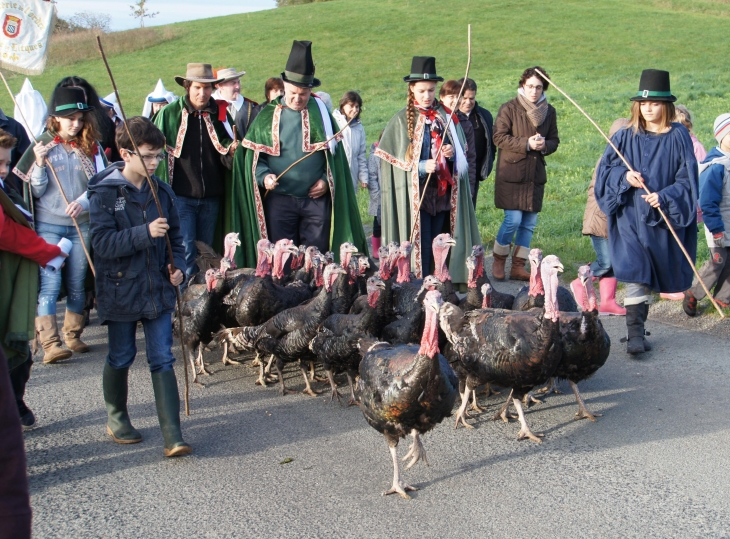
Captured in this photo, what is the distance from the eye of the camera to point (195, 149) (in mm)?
7727

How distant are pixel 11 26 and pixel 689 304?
712 centimetres

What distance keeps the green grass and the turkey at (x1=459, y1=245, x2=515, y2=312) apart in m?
8.32

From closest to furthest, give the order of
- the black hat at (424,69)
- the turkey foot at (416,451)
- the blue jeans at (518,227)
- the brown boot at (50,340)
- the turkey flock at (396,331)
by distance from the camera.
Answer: the turkey flock at (396,331)
the turkey foot at (416,451)
the brown boot at (50,340)
the black hat at (424,69)
the blue jeans at (518,227)

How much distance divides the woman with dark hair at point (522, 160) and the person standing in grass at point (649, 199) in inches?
91.3

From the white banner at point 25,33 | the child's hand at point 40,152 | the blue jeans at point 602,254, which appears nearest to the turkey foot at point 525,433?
the blue jeans at point 602,254

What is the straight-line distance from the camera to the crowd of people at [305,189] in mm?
5137

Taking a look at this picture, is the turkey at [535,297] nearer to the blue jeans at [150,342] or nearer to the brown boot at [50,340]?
the blue jeans at [150,342]

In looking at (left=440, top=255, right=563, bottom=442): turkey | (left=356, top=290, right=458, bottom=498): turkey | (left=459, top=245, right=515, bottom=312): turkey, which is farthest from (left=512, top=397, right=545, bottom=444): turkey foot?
(left=459, top=245, right=515, bottom=312): turkey

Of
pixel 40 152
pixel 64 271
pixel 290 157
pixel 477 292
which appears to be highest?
pixel 40 152

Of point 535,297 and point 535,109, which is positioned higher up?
point 535,109

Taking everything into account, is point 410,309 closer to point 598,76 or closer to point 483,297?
point 483,297

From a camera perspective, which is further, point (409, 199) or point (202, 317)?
point (409, 199)

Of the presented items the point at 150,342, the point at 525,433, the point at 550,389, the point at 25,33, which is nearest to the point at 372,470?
the point at 525,433

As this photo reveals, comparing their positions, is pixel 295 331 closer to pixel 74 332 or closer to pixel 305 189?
pixel 305 189
